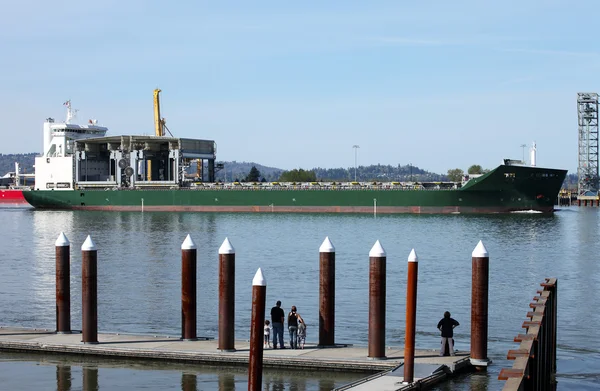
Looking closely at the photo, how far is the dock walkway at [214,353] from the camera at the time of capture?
643 inches

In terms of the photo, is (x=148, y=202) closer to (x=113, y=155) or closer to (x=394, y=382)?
(x=113, y=155)

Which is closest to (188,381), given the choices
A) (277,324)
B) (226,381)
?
(226,381)

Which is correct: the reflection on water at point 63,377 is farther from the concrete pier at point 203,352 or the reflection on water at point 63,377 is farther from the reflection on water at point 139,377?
the concrete pier at point 203,352

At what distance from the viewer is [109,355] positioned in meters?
17.7

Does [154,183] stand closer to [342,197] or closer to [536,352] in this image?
[342,197]

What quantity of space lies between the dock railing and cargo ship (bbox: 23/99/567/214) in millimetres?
57367

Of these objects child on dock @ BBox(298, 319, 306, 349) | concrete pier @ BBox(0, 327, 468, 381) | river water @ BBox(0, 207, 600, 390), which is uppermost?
child on dock @ BBox(298, 319, 306, 349)

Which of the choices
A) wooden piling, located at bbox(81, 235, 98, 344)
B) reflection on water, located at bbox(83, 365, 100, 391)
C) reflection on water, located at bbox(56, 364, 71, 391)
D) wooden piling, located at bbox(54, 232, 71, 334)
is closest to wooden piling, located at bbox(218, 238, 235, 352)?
reflection on water, located at bbox(83, 365, 100, 391)

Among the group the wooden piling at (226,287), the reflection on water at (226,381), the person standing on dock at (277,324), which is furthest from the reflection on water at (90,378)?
the person standing on dock at (277,324)

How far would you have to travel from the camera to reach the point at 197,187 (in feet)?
300

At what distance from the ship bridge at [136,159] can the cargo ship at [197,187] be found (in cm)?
10

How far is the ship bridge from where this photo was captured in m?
93.0

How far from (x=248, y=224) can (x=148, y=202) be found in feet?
77.8

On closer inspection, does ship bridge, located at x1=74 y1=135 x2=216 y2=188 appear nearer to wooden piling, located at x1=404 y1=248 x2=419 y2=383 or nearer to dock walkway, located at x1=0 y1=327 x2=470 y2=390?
dock walkway, located at x1=0 y1=327 x2=470 y2=390
